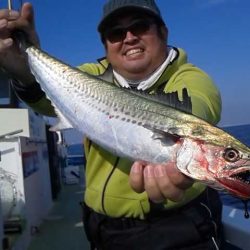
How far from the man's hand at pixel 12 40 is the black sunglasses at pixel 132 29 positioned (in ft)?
2.51

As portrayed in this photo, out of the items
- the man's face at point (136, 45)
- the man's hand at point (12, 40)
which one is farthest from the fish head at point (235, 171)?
the man's hand at point (12, 40)

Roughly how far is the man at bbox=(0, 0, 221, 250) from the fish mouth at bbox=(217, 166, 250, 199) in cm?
62

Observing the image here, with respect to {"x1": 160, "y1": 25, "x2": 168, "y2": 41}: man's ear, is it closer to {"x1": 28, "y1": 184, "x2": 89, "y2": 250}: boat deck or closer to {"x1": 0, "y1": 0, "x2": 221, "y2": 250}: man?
{"x1": 0, "y1": 0, "x2": 221, "y2": 250}: man

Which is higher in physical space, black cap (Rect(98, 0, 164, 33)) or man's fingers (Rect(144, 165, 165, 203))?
black cap (Rect(98, 0, 164, 33))

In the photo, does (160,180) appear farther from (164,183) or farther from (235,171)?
(235,171)

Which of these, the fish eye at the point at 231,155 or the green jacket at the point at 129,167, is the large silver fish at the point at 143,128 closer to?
the fish eye at the point at 231,155

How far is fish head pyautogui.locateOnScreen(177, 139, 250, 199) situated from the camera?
2105 millimetres

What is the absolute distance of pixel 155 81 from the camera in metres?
3.03

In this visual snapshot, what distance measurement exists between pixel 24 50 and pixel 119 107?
1.17 meters

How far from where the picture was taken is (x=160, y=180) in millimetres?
2277

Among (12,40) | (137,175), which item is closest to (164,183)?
(137,175)

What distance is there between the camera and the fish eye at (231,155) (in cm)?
215

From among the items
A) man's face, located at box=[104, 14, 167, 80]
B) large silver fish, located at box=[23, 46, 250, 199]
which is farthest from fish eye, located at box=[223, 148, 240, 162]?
man's face, located at box=[104, 14, 167, 80]

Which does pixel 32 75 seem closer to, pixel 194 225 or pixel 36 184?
pixel 194 225
